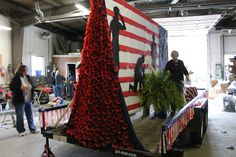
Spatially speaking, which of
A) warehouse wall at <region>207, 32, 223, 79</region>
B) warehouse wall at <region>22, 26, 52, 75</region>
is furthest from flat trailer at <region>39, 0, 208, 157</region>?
warehouse wall at <region>207, 32, 223, 79</region>

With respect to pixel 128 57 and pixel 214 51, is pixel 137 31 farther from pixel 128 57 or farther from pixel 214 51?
pixel 214 51

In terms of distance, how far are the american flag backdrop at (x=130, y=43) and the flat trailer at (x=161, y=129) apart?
595mm

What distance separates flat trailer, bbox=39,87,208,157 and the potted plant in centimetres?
22

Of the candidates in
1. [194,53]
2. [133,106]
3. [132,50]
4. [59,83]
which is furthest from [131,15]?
[194,53]

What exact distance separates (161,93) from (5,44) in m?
8.70

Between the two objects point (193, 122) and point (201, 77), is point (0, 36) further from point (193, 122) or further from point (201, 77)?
point (201, 77)

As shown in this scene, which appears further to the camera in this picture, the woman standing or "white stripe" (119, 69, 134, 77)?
the woman standing

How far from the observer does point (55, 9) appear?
9109mm

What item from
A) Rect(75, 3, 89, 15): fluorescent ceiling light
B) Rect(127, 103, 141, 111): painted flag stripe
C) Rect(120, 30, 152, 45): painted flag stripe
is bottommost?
Rect(127, 103, 141, 111): painted flag stripe

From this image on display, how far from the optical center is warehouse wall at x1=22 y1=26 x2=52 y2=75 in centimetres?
1102

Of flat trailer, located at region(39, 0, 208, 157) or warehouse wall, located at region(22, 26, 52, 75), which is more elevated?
warehouse wall, located at region(22, 26, 52, 75)

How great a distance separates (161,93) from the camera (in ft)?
11.8

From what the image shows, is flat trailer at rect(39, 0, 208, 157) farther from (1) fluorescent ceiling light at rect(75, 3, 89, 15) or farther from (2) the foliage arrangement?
(1) fluorescent ceiling light at rect(75, 3, 89, 15)

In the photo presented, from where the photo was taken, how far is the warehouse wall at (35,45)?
11016mm
